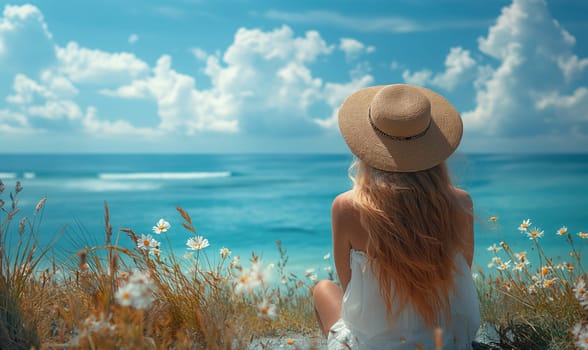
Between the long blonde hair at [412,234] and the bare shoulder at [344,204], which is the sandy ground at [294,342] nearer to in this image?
the long blonde hair at [412,234]

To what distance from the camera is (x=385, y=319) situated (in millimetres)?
2475

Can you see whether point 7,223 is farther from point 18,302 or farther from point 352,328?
point 352,328

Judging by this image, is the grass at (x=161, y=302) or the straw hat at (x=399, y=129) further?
the straw hat at (x=399, y=129)

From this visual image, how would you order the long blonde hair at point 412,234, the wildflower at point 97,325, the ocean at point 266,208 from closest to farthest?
1. the wildflower at point 97,325
2. the long blonde hair at point 412,234
3. the ocean at point 266,208

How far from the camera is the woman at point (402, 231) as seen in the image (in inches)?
92.7

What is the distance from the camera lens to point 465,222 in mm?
2506

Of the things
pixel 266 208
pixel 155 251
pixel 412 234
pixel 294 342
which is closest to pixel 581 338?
pixel 412 234

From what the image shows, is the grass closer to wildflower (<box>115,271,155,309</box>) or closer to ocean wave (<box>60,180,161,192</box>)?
wildflower (<box>115,271,155,309</box>)

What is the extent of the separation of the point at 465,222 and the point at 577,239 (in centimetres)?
1281

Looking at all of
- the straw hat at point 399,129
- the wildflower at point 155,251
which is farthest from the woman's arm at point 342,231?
the wildflower at point 155,251

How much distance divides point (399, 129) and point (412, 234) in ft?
1.62

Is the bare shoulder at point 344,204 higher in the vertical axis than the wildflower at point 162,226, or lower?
higher

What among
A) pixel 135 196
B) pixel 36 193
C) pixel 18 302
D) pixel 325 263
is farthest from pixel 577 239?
pixel 36 193

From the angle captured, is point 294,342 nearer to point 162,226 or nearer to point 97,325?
point 162,226
